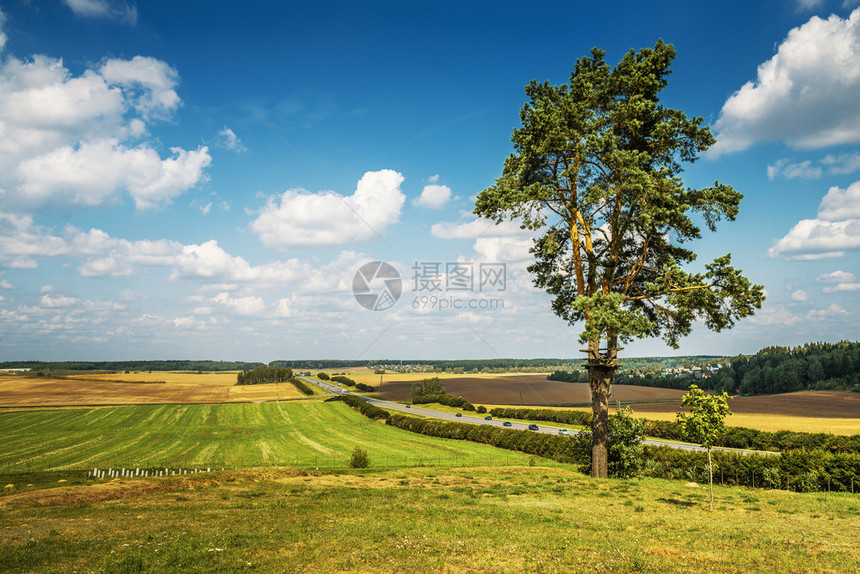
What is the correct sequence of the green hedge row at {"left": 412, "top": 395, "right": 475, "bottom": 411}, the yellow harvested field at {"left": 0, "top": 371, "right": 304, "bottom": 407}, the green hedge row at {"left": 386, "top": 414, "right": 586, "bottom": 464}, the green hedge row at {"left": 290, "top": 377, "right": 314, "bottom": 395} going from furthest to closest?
the green hedge row at {"left": 290, "top": 377, "right": 314, "bottom": 395}
the green hedge row at {"left": 412, "top": 395, "right": 475, "bottom": 411}
the yellow harvested field at {"left": 0, "top": 371, "right": 304, "bottom": 407}
the green hedge row at {"left": 386, "top": 414, "right": 586, "bottom": 464}

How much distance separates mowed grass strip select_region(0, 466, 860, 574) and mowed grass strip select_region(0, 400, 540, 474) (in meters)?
25.4

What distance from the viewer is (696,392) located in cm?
1634

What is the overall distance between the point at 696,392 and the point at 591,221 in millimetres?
9684

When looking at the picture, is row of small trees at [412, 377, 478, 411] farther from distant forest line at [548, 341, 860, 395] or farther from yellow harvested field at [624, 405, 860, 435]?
distant forest line at [548, 341, 860, 395]

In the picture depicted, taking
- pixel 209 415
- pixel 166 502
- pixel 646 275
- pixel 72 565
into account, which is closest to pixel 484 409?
pixel 209 415

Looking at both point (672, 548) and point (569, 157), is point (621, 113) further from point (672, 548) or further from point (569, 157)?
point (672, 548)

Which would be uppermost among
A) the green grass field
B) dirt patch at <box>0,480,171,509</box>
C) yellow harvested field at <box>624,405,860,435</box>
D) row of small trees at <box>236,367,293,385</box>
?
the green grass field

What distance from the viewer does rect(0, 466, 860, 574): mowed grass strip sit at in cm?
943

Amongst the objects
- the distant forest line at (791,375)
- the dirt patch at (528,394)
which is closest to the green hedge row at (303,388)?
the dirt patch at (528,394)

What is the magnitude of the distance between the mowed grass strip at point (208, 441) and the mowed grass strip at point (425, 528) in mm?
25386

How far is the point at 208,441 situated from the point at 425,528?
61.3 meters

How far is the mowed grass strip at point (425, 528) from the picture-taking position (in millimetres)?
9430

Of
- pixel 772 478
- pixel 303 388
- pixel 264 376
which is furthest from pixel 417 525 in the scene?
pixel 264 376

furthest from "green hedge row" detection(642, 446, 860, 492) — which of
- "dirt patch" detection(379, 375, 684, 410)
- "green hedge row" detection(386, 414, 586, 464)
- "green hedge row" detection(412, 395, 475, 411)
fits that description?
"dirt patch" detection(379, 375, 684, 410)
